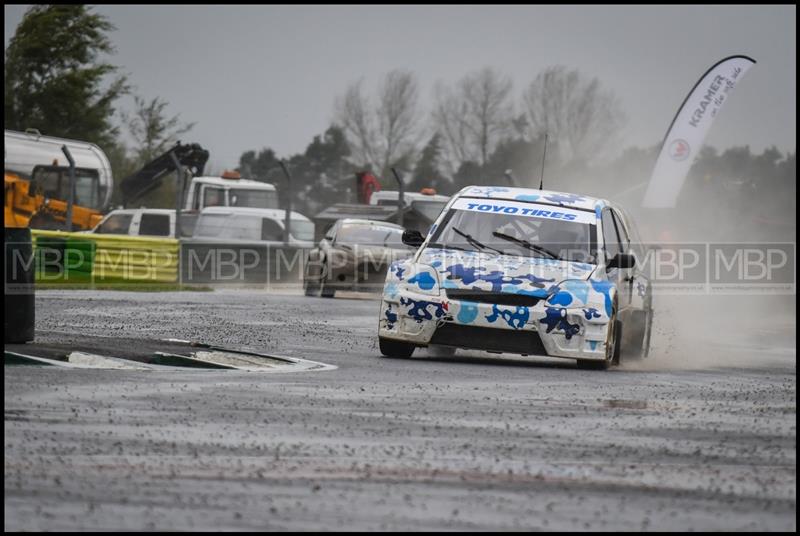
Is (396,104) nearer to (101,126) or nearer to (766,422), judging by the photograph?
(101,126)

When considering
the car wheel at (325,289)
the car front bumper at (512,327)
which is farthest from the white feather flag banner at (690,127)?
the car front bumper at (512,327)

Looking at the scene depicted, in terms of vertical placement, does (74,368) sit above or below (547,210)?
below

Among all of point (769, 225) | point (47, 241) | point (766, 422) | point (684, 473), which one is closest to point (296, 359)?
point (766, 422)

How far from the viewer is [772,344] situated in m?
18.1

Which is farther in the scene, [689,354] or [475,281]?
[689,354]

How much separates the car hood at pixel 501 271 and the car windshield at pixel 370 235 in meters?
12.6

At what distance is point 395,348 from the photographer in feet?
42.2

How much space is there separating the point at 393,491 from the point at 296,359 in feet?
20.3

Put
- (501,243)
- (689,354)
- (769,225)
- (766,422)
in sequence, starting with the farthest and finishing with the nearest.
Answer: (769,225) → (689,354) → (501,243) → (766,422)

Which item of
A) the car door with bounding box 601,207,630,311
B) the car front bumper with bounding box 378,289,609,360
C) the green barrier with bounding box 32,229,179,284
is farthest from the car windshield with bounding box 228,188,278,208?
the car front bumper with bounding box 378,289,609,360

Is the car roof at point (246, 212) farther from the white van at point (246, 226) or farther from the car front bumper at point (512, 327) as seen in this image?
the car front bumper at point (512, 327)

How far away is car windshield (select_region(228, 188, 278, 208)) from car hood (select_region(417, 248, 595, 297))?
26.8 m

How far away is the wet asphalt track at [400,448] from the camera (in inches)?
220

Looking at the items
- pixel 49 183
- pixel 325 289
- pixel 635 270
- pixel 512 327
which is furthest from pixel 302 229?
pixel 512 327
